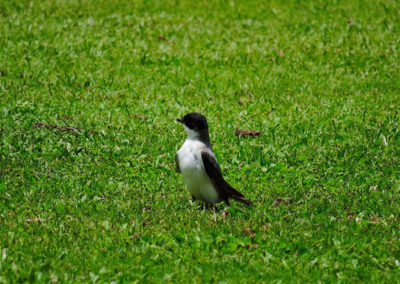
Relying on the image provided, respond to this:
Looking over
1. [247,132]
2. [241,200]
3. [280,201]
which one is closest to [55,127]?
[247,132]

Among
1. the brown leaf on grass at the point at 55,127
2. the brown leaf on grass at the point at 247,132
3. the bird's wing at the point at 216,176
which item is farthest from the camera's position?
the brown leaf on grass at the point at 247,132

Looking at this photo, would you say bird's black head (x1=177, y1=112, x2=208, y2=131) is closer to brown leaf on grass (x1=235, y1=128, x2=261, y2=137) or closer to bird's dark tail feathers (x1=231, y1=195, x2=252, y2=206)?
bird's dark tail feathers (x1=231, y1=195, x2=252, y2=206)

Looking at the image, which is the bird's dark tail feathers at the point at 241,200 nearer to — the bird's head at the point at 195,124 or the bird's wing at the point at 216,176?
the bird's wing at the point at 216,176

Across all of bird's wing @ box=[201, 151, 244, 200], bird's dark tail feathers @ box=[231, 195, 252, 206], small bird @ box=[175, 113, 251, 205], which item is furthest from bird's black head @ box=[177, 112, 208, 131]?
bird's dark tail feathers @ box=[231, 195, 252, 206]

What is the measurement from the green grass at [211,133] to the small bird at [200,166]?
0.26 metres

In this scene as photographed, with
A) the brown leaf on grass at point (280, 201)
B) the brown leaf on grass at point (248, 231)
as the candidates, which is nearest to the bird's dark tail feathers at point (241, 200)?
the brown leaf on grass at point (280, 201)

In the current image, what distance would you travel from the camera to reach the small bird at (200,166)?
6.58 meters

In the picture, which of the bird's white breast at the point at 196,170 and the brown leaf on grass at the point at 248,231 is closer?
the brown leaf on grass at the point at 248,231

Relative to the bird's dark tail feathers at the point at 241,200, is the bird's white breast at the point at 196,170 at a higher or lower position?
higher

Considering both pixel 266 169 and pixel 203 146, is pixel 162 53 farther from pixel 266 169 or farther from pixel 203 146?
pixel 203 146

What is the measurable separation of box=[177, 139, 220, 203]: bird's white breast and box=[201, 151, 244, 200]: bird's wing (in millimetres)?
52

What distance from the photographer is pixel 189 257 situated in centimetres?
580

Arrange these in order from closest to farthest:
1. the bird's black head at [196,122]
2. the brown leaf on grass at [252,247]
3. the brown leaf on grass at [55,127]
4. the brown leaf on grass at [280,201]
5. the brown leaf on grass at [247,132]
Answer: the brown leaf on grass at [252,247] → the bird's black head at [196,122] → the brown leaf on grass at [280,201] → the brown leaf on grass at [55,127] → the brown leaf on grass at [247,132]

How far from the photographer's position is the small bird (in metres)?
6.58
